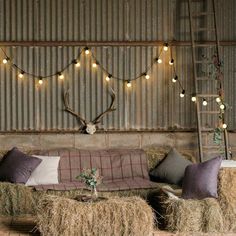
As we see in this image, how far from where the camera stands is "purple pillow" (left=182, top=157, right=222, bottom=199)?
7.69 meters

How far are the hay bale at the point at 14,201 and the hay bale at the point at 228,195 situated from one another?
98.4 inches

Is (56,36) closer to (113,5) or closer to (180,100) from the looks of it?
(113,5)

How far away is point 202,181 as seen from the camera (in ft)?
25.4

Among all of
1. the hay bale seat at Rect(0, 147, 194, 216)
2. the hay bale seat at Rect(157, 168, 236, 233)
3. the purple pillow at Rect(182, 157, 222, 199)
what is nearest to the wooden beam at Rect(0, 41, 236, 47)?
the hay bale seat at Rect(0, 147, 194, 216)

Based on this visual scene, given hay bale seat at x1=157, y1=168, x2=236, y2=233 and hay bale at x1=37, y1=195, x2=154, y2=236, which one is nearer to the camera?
hay bale at x1=37, y1=195, x2=154, y2=236

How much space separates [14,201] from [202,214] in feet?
8.34

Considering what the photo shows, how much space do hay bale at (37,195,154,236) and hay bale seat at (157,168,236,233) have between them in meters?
0.34

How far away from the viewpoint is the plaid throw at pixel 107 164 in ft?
31.6

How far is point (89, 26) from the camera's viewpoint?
10.2 meters

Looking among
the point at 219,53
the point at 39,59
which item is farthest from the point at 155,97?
the point at 39,59

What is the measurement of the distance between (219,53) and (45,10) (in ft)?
9.24

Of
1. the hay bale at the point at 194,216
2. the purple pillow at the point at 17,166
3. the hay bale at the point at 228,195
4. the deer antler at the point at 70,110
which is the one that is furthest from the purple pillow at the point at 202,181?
the deer antler at the point at 70,110

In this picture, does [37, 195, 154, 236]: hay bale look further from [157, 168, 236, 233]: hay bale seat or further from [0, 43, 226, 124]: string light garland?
Answer: [0, 43, 226, 124]: string light garland

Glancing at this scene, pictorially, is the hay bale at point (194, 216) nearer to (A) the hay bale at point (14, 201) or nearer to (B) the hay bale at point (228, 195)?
(B) the hay bale at point (228, 195)
